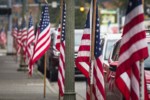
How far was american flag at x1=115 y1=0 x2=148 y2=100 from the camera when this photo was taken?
9914mm

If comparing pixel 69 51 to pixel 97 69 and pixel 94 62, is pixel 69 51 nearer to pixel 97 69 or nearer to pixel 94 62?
pixel 94 62

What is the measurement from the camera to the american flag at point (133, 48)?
991cm

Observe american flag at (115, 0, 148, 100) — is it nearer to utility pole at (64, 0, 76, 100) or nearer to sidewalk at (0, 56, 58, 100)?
utility pole at (64, 0, 76, 100)

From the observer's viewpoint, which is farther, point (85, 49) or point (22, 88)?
point (22, 88)

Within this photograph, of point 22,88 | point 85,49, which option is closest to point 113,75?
point 85,49

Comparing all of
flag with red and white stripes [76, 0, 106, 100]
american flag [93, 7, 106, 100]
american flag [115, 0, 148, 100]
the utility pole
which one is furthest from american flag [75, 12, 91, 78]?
american flag [115, 0, 148, 100]

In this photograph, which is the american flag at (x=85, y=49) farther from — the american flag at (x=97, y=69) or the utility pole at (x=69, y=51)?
the utility pole at (x=69, y=51)

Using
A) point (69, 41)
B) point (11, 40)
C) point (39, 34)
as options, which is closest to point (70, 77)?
point (69, 41)

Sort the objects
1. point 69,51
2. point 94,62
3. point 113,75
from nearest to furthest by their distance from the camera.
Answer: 1. point 94,62
2. point 113,75
3. point 69,51

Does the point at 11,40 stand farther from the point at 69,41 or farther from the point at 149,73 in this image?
the point at 149,73

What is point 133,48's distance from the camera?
9953 mm

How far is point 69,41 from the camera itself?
1652 centimetres

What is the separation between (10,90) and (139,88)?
41.5ft

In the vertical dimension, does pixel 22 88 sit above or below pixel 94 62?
below
